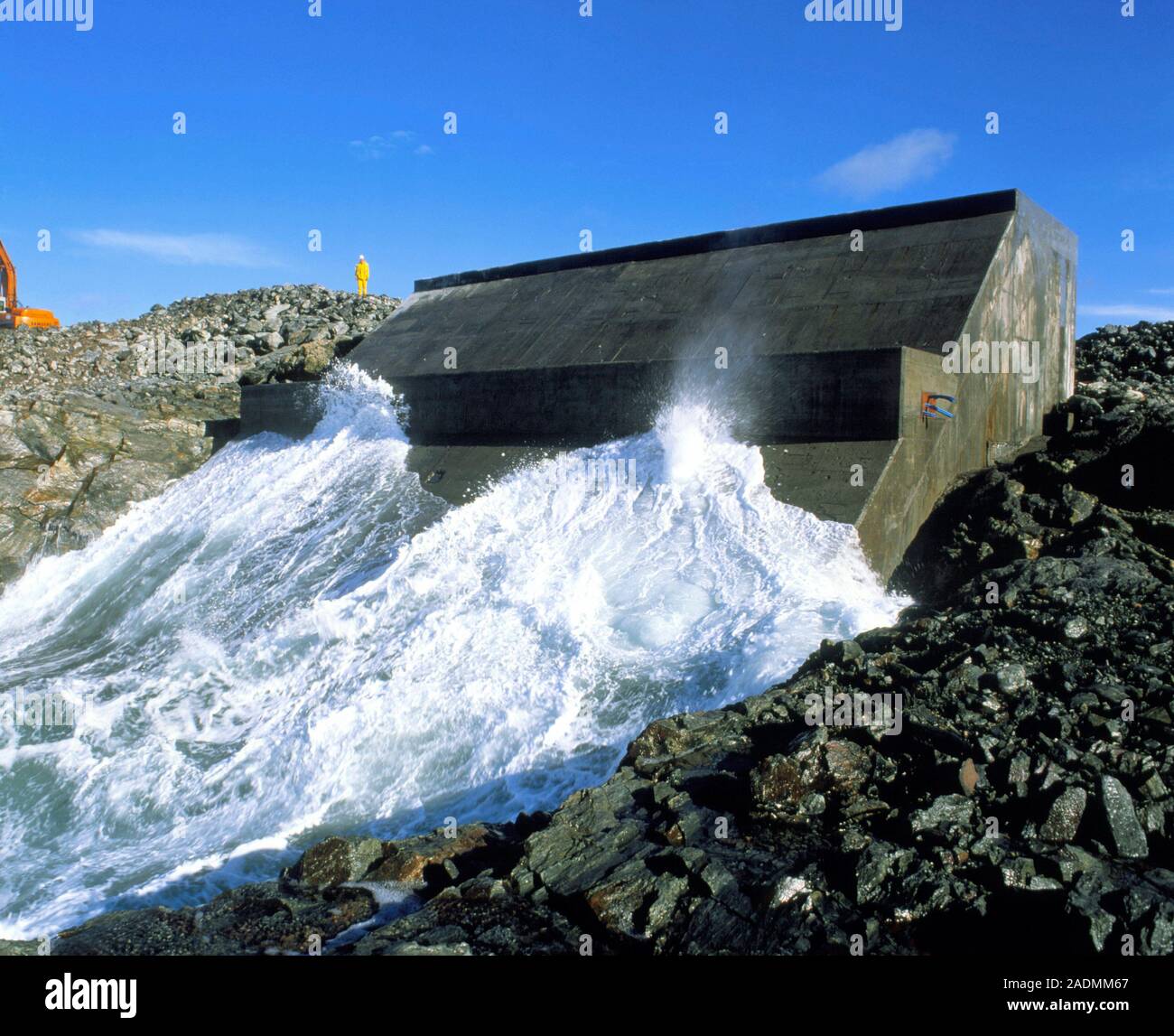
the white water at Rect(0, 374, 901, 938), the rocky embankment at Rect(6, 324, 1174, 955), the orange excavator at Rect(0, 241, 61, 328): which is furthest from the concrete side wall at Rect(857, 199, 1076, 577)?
the orange excavator at Rect(0, 241, 61, 328)

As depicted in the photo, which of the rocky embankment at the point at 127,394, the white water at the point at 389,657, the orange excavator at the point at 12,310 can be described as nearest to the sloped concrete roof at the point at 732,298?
the white water at the point at 389,657

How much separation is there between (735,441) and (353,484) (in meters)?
5.04

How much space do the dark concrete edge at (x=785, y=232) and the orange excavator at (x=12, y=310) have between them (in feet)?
51.4

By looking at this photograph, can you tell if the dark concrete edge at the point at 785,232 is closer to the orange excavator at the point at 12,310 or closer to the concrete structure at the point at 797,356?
the concrete structure at the point at 797,356

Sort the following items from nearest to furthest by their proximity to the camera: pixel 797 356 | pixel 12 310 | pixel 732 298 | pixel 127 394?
pixel 797 356, pixel 732 298, pixel 127 394, pixel 12 310

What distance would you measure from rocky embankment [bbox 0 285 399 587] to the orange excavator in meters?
3.52

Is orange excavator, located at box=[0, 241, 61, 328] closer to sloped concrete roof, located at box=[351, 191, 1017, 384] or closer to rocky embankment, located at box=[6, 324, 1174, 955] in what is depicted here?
sloped concrete roof, located at box=[351, 191, 1017, 384]

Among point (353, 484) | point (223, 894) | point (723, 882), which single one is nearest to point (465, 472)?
point (353, 484)

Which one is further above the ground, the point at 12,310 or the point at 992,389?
the point at 12,310

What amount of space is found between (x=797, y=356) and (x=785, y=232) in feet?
12.2

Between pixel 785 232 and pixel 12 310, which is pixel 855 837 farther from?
pixel 12 310

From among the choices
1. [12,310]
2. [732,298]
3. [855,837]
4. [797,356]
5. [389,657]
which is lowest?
[855,837]

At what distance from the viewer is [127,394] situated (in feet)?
55.4

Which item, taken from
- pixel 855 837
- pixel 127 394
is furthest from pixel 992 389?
pixel 127 394
